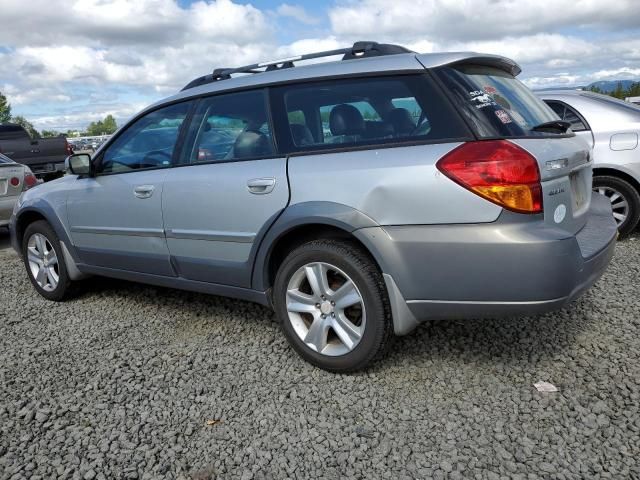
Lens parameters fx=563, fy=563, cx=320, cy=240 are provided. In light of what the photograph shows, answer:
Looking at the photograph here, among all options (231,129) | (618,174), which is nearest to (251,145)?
(231,129)

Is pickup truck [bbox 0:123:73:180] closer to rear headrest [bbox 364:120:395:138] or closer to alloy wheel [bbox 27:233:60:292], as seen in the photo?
alloy wheel [bbox 27:233:60:292]

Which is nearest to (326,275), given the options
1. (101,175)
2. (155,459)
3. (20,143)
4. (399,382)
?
(399,382)

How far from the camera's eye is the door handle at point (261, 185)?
3154 mm

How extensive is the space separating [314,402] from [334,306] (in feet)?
1.70

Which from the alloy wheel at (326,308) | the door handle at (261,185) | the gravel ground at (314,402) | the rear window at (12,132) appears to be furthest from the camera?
the rear window at (12,132)

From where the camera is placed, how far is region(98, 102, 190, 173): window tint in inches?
151

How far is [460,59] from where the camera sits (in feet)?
9.65

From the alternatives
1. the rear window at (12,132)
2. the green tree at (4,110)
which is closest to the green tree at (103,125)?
the green tree at (4,110)

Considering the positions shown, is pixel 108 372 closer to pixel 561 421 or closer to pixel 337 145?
pixel 337 145

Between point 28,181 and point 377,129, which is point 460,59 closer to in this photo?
point 377,129

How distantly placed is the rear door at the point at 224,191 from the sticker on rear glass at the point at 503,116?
115 cm

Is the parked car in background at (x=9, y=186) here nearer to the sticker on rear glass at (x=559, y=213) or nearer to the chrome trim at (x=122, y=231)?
the chrome trim at (x=122, y=231)

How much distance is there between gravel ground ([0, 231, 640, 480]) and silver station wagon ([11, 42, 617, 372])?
365mm

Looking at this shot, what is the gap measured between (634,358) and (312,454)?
1.95 m
